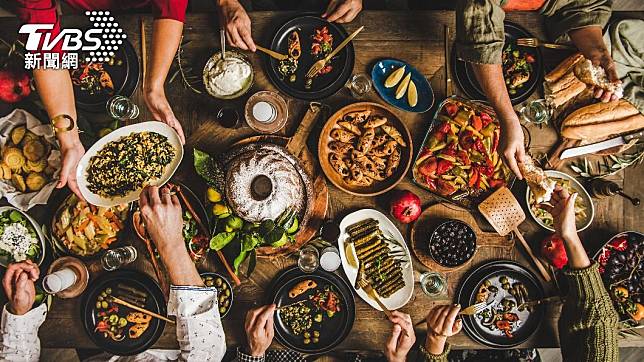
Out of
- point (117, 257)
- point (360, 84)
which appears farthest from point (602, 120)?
point (117, 257)

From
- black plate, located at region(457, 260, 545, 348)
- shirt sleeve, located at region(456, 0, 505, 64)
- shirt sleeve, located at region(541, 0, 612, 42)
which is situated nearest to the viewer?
shirt sleeve, located at region(456, 0, 505, 64)

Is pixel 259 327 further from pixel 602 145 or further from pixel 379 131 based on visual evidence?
pixel 602 145

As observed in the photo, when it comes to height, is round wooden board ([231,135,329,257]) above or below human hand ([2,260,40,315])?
above

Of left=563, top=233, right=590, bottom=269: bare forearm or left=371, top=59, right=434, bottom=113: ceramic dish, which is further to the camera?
left=371, top=59, right=434, bottom=113: ceramic dish

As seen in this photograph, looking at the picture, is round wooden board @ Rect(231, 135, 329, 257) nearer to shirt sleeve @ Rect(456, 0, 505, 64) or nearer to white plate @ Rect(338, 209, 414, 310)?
white plate @ Rect(338, 209, 414, 310)

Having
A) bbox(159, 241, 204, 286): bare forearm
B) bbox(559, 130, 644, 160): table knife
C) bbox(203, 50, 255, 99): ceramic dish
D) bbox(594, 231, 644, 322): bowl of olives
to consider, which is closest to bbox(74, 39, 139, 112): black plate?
bbox(203, 50, 255, 99): ceramic dish

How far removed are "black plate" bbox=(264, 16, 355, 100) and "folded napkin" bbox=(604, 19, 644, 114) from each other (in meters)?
1.13

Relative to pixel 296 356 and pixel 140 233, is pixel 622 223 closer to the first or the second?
pixel 296 356

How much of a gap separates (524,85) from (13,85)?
2172 millimetres

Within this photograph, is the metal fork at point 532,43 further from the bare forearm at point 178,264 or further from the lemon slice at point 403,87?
the bare forearm at point 178,264

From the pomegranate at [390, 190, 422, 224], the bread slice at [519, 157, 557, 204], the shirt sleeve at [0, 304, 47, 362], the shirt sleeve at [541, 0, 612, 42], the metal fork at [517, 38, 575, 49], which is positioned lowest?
the shirt sleeve at [0, 304, 47, 362]

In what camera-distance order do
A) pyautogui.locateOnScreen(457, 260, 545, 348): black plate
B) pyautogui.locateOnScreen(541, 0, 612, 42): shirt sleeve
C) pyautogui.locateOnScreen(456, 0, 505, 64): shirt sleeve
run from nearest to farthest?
pyautogui.locateOnScreen(456, 0, 505, 64): shirt sleeve → pyautogui.locateOnScreen(541, 0, 612, 42): shirt sleeve → pyautogui.locateOnScreen(457, 260, 545, 348): black plate

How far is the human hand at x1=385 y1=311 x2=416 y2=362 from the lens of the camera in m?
2.04

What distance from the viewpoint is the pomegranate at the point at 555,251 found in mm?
2057
